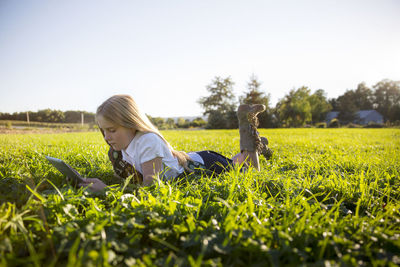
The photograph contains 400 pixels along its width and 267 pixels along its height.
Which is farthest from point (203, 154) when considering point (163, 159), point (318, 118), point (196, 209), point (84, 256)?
point (318, 118)

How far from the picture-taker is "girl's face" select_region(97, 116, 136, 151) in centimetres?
212

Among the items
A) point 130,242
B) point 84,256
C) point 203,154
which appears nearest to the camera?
point 84,256

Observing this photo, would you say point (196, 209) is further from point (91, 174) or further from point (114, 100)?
point (91, 174)

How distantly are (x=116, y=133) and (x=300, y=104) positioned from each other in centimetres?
3957

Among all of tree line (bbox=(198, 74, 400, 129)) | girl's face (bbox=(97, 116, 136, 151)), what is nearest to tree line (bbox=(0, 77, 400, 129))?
tree line (bbox=(198, 74, 400, 129))

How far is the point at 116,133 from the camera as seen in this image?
2184 millimetres

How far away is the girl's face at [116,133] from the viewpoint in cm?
212

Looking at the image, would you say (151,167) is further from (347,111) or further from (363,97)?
(363,97)

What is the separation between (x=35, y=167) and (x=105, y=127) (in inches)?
43.8

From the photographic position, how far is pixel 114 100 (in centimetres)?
216

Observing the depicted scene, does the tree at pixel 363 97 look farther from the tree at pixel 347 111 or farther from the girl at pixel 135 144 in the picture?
the girl at pixel 135 144

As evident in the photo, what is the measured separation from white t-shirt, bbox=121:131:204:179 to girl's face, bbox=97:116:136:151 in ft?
0.17

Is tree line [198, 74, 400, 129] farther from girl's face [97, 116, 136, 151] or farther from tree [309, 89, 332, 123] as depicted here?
girl's face [97, 116, 136, 151]

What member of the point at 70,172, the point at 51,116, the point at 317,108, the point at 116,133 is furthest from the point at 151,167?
the point at 317,108
